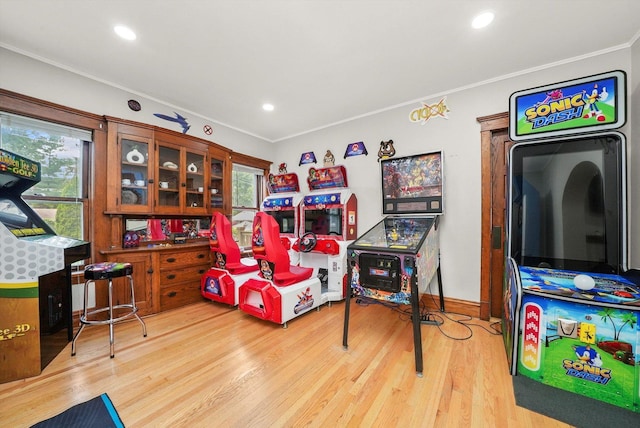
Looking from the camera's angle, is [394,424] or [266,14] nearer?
[394,424]

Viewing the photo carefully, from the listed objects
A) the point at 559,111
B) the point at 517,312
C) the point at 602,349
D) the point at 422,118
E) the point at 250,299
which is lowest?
the point at 250,299

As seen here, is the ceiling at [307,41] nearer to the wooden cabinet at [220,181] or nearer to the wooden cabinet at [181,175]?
the wooden cabinet at [181,175]

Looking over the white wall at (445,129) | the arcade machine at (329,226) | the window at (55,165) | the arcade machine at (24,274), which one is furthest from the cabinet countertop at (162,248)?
the white wall at (445,129)

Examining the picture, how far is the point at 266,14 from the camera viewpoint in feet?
5.97

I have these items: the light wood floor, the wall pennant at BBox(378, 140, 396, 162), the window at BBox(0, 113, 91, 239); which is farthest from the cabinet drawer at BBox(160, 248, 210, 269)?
the wall pennant at BBox(378, 140, 396, 162)

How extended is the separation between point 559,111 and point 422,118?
59.6 inches

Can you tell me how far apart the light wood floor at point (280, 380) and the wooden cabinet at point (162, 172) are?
1437mm

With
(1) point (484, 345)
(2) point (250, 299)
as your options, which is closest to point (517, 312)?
(1) point (484, 345)

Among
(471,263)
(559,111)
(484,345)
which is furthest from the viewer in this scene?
(471,263)

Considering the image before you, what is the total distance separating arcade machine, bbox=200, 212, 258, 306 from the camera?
301 cm

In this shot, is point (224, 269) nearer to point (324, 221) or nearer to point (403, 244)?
point (324, 221)

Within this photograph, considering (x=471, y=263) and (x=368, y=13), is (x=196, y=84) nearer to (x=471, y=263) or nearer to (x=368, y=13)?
(x=368, y=13)

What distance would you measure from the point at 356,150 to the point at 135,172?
2.96 m

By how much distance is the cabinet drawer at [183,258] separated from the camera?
2.93 meters
